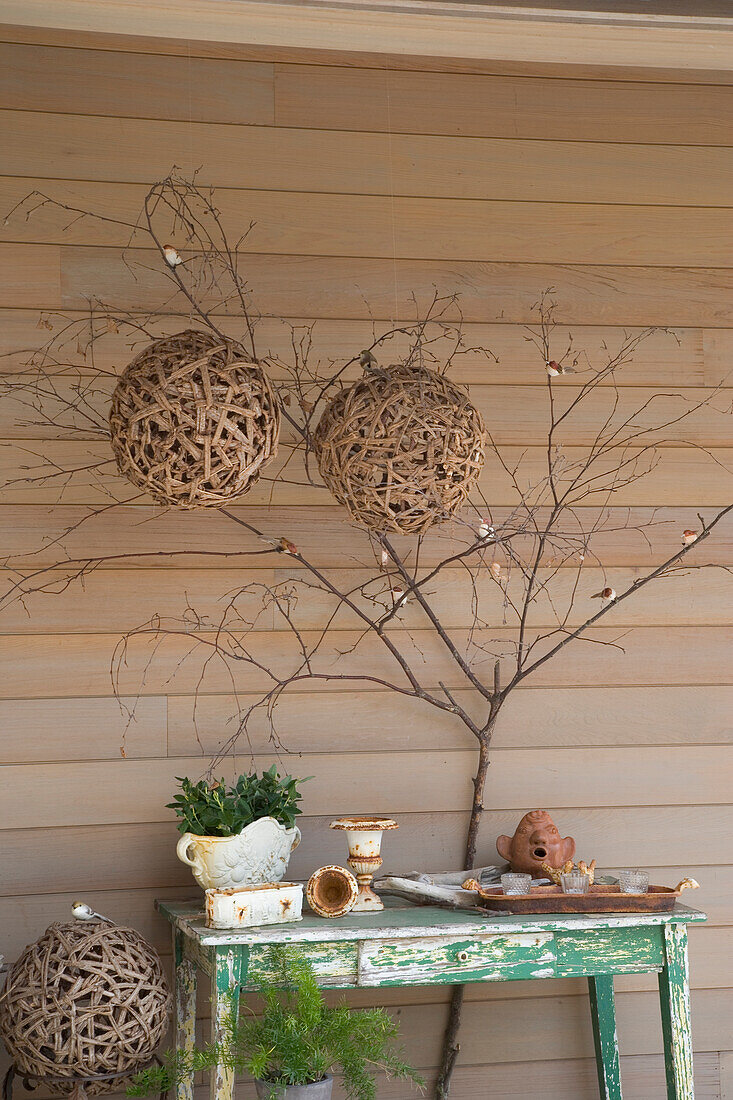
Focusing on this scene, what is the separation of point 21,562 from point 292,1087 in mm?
1111

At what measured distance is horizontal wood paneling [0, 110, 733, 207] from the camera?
2334mm

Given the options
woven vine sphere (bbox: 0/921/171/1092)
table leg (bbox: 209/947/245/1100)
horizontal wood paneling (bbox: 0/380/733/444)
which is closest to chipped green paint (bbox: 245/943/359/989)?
table leg (bbox: 209/947/245/1100)

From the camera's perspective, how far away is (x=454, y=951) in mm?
1914

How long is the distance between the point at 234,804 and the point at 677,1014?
2.83ft

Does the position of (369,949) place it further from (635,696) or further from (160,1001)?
(635,696)

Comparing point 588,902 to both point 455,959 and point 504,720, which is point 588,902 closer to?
point 455,959

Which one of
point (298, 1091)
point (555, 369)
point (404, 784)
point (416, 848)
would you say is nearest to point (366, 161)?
point (555, 369)

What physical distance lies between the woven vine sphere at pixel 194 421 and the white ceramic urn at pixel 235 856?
1.97 ft

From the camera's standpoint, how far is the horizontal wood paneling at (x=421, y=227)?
2324mm

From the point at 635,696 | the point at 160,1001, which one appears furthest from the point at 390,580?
the point at 160,1001

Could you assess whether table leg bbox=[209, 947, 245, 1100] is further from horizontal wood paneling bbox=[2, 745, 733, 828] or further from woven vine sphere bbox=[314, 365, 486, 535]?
woven vine sphere bbox=[314, 365, 486, 535]

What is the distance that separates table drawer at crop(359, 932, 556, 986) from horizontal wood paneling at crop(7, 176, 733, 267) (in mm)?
1406

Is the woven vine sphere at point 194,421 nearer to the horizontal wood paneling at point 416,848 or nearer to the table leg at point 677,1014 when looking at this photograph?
the horizontal wood paneling at point 416,848

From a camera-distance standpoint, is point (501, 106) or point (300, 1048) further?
point (501, 106)
